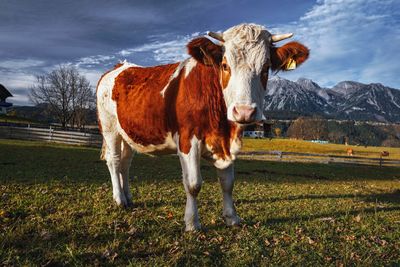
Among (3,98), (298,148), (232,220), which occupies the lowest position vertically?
(298,148)

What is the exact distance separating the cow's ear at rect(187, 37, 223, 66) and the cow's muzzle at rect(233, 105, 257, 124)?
1.13 meters

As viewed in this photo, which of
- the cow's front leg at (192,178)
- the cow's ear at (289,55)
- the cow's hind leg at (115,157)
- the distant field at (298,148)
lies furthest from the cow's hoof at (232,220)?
the distant field at (298,148)

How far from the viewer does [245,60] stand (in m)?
4.47

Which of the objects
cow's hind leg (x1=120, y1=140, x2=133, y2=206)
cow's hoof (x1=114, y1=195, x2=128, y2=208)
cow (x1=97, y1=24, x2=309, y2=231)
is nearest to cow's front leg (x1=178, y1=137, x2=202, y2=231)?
cow (x1=97, y1=24, x2=309, y2=231)

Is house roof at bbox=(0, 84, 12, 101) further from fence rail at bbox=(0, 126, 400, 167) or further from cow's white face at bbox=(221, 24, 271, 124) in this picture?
cow's white face at bbox=(221, 24, 271, 124)

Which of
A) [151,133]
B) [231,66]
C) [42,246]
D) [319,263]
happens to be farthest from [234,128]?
[42,246]

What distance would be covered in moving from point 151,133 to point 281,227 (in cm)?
287

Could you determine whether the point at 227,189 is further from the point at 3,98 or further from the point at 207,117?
the point at 3,98

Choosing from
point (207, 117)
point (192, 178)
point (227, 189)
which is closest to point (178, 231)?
point (192, 178)

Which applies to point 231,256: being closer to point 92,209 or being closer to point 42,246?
point 42,246

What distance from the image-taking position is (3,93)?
78875 millimetres

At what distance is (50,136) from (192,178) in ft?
111

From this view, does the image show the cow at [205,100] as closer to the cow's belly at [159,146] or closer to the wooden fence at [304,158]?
the cow's belly at [159,146]

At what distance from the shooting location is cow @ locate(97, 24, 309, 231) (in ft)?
14.7
